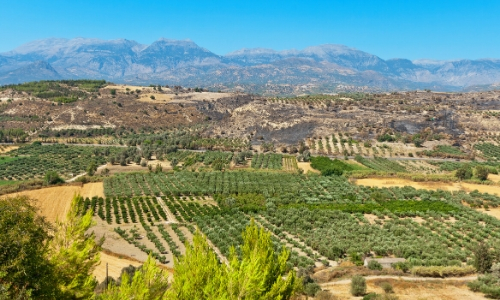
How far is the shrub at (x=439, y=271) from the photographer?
81.3 ft

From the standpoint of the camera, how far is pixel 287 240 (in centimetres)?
3384

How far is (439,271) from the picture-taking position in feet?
80.9

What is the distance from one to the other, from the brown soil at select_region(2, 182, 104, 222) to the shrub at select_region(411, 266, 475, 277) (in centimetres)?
3560

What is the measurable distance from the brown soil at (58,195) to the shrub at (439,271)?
35598 mm

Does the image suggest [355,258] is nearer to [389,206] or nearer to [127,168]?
[389,206]

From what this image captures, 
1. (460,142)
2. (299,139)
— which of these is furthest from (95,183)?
(460,142)

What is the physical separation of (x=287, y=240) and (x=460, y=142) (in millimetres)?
74802

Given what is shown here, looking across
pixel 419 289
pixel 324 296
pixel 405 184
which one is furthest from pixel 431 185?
pixel 324 296

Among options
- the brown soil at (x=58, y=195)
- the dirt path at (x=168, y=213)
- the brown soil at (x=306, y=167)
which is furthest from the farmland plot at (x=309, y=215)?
the brown soil at (x=306, y=167)

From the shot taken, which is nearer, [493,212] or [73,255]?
[73,255]

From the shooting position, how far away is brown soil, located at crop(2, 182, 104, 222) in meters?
42.6

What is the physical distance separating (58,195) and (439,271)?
44716 mm

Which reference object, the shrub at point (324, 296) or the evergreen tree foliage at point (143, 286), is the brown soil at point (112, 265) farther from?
the shrub at point (324, 296)

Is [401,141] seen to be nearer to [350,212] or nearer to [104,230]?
[350,212]
